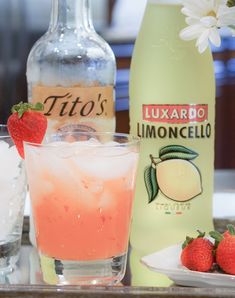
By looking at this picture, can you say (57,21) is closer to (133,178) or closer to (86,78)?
(86,78)

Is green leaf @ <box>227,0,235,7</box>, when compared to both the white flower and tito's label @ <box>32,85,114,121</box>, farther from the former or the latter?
tito's label @ <box>32,85,114,121</box>

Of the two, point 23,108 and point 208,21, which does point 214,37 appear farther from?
point 23,108

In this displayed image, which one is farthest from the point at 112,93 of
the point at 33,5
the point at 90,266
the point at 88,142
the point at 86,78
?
the point at 33,5

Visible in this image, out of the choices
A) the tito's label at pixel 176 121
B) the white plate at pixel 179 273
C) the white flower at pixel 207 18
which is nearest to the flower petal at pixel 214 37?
the white flower at pixel 207 18

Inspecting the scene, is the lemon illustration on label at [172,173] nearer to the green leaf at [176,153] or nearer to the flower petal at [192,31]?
the green leaf at [176,153]

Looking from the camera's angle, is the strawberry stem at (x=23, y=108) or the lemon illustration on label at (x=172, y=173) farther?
the lemon illustration on label at (x=172, y=173)
